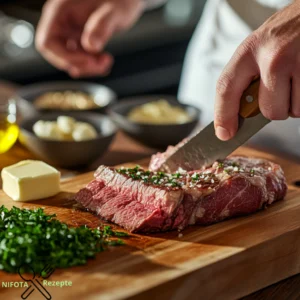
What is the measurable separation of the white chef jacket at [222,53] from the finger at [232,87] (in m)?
1.06

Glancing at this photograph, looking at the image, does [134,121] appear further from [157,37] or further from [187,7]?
[187,7]

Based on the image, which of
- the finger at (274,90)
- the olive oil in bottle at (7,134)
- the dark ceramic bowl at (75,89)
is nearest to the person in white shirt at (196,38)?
the dark ceramic bowl at (75,89)

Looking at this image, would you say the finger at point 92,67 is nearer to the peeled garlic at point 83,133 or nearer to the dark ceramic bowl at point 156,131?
the dark ceramic bowl at point 156,131

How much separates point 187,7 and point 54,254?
4920 mm

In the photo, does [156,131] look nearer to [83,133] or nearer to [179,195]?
[83,133]

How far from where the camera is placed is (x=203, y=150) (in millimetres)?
2617

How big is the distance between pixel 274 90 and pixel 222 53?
157 cm

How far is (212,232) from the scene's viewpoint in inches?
90.7

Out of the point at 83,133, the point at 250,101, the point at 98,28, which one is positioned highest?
the point at 98,28

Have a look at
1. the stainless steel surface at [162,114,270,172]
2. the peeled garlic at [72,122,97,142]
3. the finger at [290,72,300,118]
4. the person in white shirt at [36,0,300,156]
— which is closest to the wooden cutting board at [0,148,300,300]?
the stainless steel surface at [162,114,270,172]

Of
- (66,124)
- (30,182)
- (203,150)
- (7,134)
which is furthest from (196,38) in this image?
(30,182)

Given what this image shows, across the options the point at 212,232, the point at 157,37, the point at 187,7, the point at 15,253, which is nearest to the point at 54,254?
the point at 15,253

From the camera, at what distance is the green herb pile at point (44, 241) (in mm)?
2008

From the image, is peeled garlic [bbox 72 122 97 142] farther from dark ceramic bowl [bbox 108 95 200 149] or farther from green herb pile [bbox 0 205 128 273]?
green herb pile [bbox 0 205 128 273]
